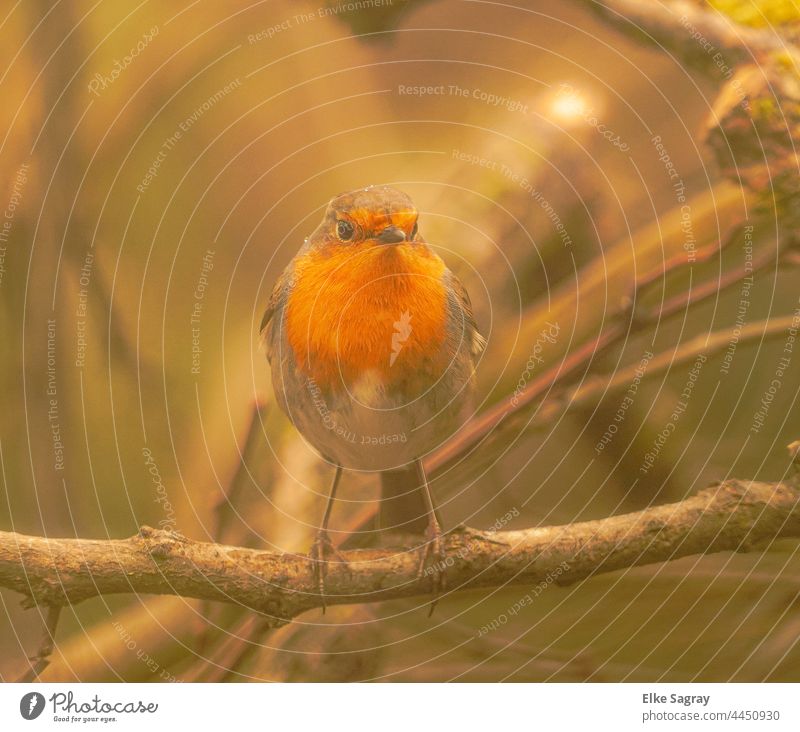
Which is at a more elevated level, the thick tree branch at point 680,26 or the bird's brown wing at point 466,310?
the thick tree branch at point 680,26

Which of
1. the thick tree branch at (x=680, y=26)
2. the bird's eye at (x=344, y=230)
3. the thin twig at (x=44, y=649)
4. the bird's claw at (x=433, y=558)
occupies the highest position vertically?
the thick tree branch at (x=680, y=26)

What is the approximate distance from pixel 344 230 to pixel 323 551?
44 cm

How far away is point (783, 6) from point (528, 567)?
0.88 m

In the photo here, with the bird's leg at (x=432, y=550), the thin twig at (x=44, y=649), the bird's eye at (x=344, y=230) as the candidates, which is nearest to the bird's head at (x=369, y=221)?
the bird's eye at (x=344, y=230)

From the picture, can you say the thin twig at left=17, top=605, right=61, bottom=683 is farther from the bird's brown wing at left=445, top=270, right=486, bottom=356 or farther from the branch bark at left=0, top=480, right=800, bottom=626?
the bird's brown wing at left=445, top=270, right=486, bottom=356

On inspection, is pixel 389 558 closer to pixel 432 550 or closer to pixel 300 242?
pixel 432 550

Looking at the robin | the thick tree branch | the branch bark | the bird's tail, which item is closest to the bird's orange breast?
the robin

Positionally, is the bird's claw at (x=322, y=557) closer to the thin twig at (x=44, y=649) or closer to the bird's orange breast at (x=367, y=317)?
the bird's orange breast at (x=367, y=317)

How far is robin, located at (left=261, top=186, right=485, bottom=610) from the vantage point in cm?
95

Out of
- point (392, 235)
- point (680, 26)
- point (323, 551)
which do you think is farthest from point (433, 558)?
point (680, 26)

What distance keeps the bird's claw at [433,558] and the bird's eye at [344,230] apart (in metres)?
0.42

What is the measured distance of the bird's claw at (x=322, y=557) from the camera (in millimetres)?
1033

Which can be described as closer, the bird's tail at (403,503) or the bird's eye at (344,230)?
the bird's eye at (344,230)
